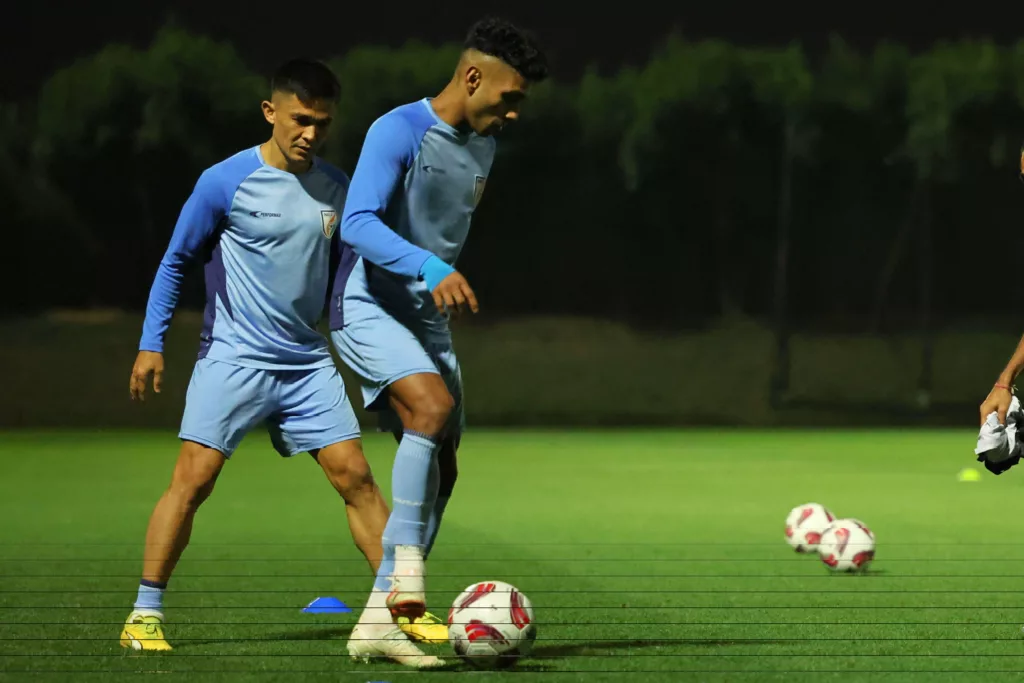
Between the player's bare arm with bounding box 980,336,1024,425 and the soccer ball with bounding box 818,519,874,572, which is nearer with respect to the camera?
the player's bare arm with bounding box 980,336,1024,425

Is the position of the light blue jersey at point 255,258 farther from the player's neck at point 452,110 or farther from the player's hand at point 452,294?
the player's hand at point 452,294

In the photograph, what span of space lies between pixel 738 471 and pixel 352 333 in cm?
972

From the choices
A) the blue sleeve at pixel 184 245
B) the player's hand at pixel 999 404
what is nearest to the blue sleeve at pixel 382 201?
the blue sleeve at pixel 184 245

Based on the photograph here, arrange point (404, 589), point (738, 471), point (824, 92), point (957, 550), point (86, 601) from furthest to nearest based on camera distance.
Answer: point (824, 92) < point (738, 471) < point (957, 550) < point (86, 601) < point (404, 589)

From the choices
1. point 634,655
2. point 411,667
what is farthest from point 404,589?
point 634,655

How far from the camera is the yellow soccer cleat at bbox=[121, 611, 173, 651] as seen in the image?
5160mm

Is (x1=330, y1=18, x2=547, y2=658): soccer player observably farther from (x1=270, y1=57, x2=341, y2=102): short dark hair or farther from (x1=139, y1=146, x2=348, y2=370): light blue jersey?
(x1=270, y1=57, x2=341, y2=102): short dark hair

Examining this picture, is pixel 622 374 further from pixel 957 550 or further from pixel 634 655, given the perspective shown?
pixel 634 655

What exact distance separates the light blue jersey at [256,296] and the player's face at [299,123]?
104 mm

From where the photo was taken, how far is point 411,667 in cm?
484

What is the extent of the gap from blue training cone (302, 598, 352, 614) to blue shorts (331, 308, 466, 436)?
3.84 feet

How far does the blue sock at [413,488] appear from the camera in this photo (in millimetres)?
4848

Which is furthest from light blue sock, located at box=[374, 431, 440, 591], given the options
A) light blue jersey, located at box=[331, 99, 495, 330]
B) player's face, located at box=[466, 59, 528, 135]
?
player's face, located at box=[466, 59, 528, 135]

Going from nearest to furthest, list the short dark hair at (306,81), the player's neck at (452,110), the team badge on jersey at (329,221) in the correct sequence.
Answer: the player's neck at (452,110) < the short dark hair at (306,81) < the team badge on jersey at (329,221)
